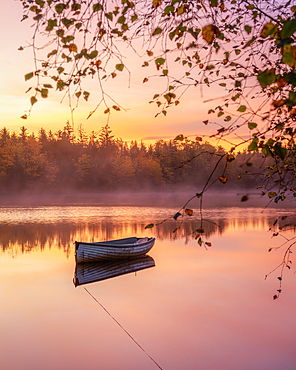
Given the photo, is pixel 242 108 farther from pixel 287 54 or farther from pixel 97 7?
pixel 97 7

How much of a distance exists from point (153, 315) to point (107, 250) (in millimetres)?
8302

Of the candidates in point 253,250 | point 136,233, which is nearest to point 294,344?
point 253,250

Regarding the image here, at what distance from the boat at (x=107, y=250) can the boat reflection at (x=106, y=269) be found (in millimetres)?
304

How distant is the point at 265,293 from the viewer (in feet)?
48.0

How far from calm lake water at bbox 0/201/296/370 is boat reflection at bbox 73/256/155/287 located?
465mm

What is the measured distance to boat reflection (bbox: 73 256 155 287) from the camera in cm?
1709

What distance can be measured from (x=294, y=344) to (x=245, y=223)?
101ft

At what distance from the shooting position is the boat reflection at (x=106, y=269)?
1709 centimetres

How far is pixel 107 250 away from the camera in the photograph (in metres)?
20.0

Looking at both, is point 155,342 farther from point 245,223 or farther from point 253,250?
point 245,223

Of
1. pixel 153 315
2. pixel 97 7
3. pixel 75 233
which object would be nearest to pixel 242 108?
pixel 97 7

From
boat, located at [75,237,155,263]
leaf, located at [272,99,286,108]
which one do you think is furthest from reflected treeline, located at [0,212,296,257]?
leaf, located at [272,99,286,108]

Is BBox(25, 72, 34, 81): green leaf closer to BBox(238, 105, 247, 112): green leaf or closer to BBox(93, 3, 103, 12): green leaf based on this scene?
BBox(93, 3, 103, 12): green leaf

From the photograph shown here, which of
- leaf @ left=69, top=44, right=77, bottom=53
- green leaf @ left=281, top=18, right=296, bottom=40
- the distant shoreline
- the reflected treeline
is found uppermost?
leaf @ left=69, top=44, right=77, bottom=53
